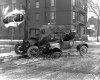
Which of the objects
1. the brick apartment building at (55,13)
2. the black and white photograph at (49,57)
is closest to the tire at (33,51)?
the black and white photograph at (49,57)

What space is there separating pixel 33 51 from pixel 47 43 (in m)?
0.96

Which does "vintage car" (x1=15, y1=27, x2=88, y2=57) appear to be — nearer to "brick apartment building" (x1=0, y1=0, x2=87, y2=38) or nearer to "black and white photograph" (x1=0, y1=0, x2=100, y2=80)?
"black and white photograph" (x1=0, y1=0, x2=100, y2=80)

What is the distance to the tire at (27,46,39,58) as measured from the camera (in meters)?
9.70

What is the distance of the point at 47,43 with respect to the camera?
9828 mm

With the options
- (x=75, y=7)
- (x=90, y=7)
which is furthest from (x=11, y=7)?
(x=90, y=7)

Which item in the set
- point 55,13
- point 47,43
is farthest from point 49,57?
point 55,13

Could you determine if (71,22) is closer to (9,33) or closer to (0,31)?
(9,33)

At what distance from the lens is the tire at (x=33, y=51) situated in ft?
31.8

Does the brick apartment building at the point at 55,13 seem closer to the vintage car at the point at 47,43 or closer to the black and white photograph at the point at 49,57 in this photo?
the black and white photograph at the point at 49,57

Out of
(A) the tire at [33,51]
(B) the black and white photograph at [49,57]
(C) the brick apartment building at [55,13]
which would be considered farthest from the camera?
(C) the brick apartment building at [55,13]

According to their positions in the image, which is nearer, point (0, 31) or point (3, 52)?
point (3, 52)

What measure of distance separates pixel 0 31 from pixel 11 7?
6.54 metres

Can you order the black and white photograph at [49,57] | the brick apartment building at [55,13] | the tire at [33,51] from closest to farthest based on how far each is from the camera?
the black and white photograph at [49,57] < the tire at [33,51] < the brick apartment building at [55,13]

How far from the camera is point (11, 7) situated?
131ft
